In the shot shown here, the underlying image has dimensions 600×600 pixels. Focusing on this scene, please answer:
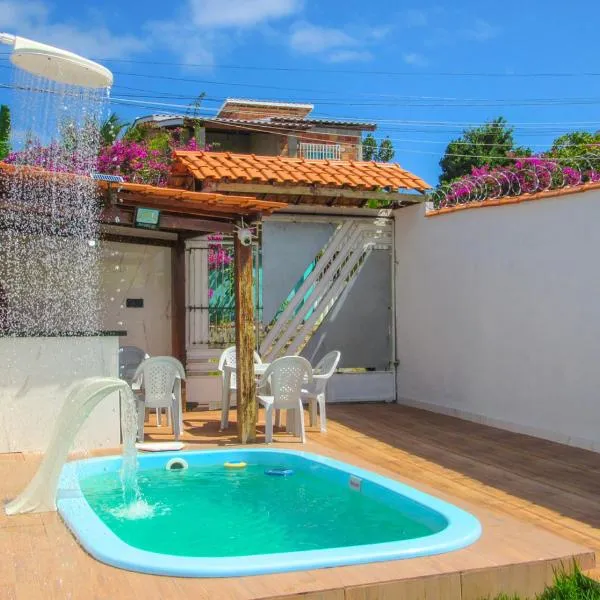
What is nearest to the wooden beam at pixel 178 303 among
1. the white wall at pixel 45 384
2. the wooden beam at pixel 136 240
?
the wooden beam at pixel 136 240

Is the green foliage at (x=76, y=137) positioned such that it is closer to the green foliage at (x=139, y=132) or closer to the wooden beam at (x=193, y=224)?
the wooden beam at (x=193, y=224)

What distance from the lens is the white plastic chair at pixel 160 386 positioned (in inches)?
348

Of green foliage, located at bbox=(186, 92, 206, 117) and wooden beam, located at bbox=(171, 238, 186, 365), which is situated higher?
green foliage, located at bbox=(186, 92, 206, 117)

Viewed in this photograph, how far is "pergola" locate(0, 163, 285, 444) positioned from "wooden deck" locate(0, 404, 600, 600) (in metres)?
0.73

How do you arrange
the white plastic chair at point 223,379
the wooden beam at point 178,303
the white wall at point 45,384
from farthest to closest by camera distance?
the wooden beam at point 178,303
the white plastic chair at point 223,379
the white wall at point 45,384

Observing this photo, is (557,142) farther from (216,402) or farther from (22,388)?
(22,388)

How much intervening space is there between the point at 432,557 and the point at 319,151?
82.9 ft

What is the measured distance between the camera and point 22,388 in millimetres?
7844

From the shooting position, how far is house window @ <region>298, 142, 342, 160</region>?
2806 cm

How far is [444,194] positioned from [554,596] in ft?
26.8

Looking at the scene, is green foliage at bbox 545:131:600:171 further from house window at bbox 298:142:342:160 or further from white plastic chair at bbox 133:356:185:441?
white plastic chair at bbox 133:356:185:441

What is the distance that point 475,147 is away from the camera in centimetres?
4056

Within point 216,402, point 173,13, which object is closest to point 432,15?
point 173,13

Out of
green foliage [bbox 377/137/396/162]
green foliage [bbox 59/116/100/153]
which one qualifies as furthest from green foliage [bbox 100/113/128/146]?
green foliage [bbox 377/137/396/162]
